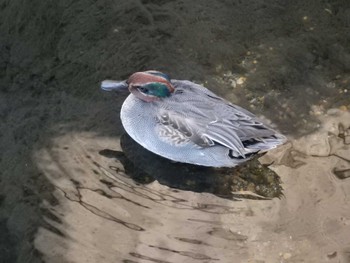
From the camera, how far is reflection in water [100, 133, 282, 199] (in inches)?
157

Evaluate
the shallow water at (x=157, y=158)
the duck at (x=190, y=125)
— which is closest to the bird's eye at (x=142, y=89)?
the duck at (x=190, y=125)

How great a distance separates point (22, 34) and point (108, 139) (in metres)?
1.25

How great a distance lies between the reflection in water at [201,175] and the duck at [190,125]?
9 cm

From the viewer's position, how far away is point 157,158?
4.22 m

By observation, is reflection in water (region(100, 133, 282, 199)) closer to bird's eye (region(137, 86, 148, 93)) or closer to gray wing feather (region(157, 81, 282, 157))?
gray wing feather (region(157, 81, 282, 157))

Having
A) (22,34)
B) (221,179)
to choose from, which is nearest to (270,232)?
(221,179)

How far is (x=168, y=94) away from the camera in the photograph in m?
4.11

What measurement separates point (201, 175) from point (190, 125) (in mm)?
368

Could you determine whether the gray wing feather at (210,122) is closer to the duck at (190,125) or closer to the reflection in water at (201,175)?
the duck at (190,125)

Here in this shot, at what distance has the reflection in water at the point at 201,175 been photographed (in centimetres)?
400

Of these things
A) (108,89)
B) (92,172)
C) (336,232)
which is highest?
(108,89)

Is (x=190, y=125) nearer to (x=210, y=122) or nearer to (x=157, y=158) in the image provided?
(x=210, y=122)

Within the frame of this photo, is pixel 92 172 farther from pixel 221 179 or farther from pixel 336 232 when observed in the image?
pixel 336 232

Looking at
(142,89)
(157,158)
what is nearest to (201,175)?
(157,158)
